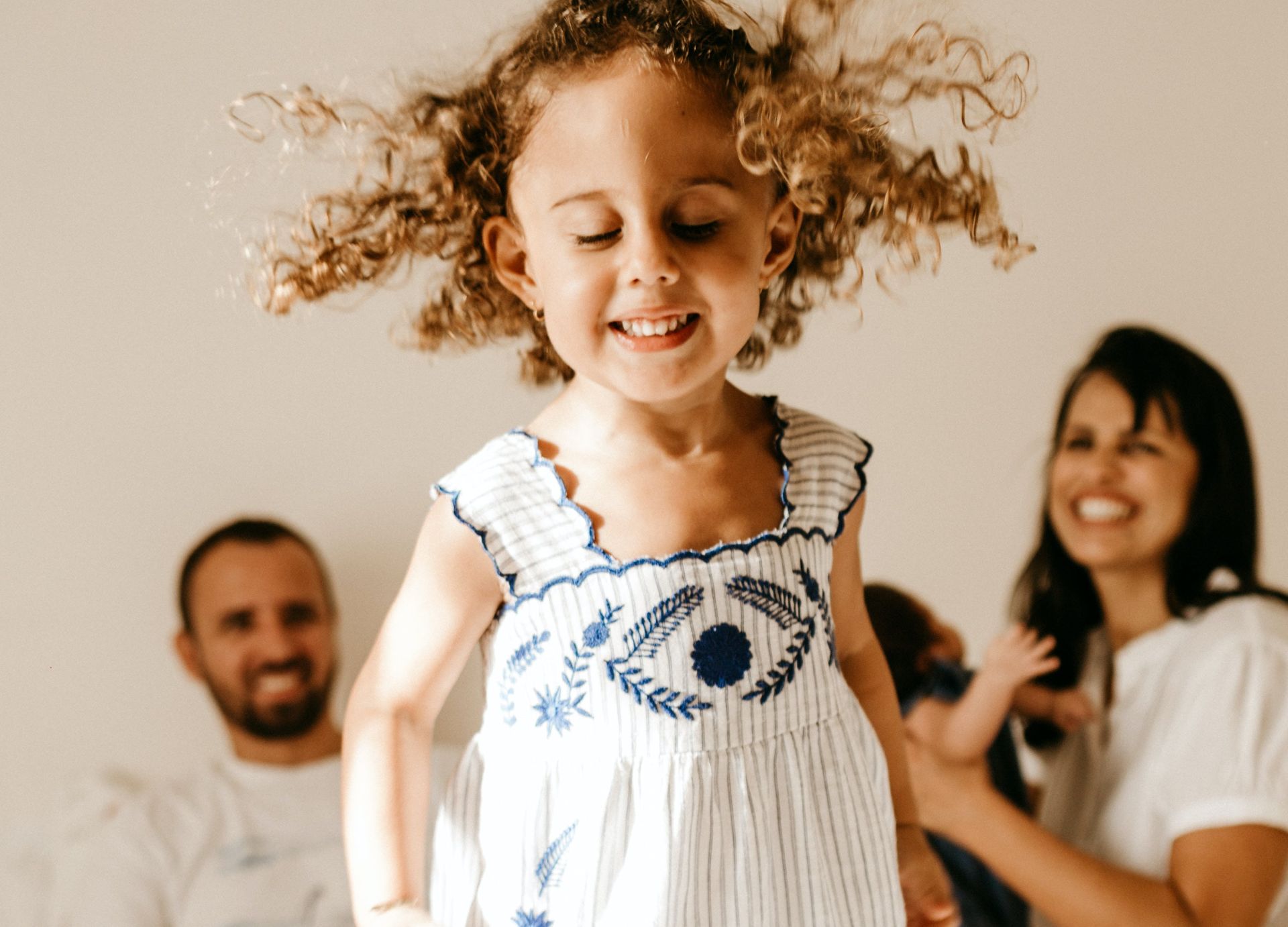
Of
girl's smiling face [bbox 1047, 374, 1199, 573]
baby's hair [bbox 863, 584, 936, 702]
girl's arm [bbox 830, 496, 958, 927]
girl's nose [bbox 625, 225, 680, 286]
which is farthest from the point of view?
baby's hair [bbox 863, 584, 936, 702]

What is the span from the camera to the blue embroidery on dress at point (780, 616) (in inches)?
31.4

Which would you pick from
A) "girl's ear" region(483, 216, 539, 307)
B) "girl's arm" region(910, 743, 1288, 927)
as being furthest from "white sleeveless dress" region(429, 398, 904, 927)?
"girl's arm" region(910, 743, 1288, 927)

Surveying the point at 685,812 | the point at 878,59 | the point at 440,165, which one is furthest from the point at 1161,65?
the point at 685,812

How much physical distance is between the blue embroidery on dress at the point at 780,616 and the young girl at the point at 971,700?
700 millimetres

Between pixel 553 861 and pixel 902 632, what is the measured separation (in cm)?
94

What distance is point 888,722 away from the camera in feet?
3.16

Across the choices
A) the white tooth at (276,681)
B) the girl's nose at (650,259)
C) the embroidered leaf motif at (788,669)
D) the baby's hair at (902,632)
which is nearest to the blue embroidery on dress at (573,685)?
the embroidered leaf motif at (788,669)

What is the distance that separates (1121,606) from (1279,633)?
21 centimetres

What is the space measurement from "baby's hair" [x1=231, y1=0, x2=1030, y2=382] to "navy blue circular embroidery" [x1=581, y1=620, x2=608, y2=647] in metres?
0.25

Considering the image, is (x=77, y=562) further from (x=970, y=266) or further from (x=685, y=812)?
(x=970, y=266)

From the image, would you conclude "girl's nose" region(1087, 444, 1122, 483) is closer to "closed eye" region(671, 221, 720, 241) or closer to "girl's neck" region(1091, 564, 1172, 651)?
"girl's neck" region(1091, 564, 1172, 651)

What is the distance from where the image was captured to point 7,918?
1610 millimetres

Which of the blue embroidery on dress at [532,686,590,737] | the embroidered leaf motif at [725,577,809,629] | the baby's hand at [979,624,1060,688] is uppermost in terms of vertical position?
the baby's hand at [979,624,1060,688]

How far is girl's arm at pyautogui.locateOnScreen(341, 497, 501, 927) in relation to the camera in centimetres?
81
